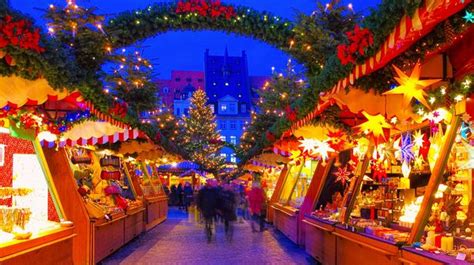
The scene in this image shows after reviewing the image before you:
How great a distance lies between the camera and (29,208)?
7664 millimetres

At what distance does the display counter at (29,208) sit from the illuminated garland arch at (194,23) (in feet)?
6.84

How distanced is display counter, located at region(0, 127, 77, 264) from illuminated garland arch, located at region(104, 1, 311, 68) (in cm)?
208

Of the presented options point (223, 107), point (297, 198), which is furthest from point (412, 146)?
point (223, 107)

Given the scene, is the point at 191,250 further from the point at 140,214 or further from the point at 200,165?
the point at 200,165

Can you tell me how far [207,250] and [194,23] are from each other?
6731 mm

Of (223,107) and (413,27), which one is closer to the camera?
(413,27)

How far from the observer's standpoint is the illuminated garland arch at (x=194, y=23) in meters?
8.52

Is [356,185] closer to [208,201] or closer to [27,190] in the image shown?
[27,190]

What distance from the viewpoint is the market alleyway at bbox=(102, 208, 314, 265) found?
12.0 meters

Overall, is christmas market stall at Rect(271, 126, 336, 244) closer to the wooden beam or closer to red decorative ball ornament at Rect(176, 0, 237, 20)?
the wooden beam

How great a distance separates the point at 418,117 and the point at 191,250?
25.3 ft

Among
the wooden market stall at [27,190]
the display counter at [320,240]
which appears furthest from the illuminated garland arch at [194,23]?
the display counter at [320,240]

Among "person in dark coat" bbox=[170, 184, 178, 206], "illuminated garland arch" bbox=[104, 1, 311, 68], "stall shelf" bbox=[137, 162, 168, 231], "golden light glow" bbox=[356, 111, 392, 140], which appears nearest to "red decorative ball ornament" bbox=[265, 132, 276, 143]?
"stall shelf" bbox=[137, 162, 168, 231]

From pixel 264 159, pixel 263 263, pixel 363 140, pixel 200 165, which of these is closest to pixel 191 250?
pixel 263 263
